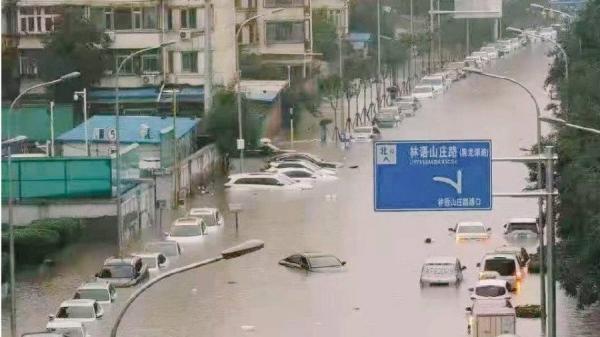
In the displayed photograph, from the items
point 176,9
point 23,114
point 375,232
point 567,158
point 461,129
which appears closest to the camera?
point 567,158

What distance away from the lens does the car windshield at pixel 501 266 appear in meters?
23.8

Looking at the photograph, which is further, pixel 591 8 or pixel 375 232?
pixel 591 8

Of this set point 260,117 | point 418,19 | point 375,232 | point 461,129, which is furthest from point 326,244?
point 418,19

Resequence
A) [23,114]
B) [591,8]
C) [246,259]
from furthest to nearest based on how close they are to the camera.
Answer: [23,114]
[591,8]
[246,259]

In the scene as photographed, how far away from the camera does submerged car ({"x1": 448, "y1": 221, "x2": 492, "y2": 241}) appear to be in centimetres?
2789

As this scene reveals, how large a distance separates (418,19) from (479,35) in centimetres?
428

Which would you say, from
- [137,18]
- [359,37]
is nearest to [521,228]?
[137,18]

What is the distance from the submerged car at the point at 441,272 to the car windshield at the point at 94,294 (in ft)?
11.1

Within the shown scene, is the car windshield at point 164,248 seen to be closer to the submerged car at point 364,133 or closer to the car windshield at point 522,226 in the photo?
the car windshield at point 522,226

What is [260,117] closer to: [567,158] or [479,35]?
[567,158]

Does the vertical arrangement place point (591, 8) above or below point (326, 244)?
above

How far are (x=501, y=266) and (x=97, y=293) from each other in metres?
4.27

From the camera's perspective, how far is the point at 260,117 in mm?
38656

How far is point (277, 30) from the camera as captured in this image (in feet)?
153
